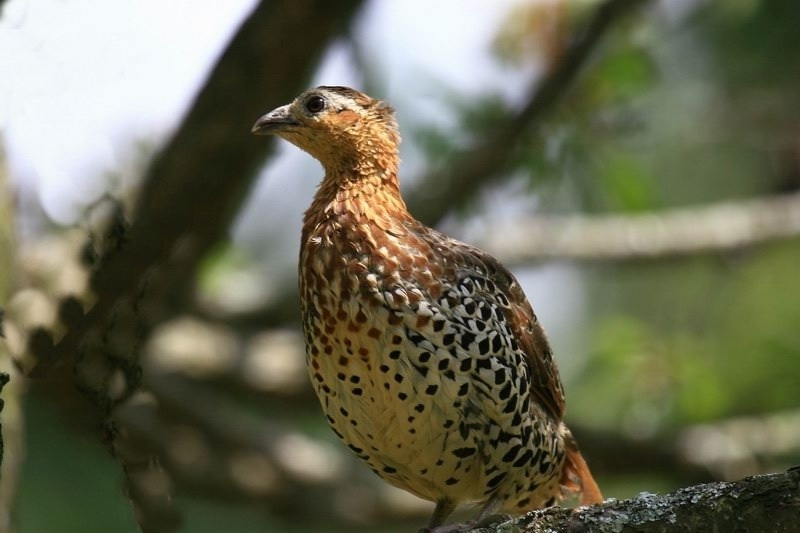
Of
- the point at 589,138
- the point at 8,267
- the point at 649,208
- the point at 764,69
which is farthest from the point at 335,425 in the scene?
the point at 764,69

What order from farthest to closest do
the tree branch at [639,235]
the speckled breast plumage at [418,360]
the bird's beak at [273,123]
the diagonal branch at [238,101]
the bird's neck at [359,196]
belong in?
1. the tree branch at [639,235]
2. the diagonal branch at [238,101]
3. the bird's beak at [273,123]
4. the bird's neck at [359,196]
5. the speckled breast plumage at [418,360]

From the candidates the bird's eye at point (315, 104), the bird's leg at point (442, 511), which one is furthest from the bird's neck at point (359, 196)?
the bird's leg at point (442, 511)

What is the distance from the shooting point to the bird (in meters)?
5.11

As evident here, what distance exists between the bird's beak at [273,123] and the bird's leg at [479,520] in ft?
6.41

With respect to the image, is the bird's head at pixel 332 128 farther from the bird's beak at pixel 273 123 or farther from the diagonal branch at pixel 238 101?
the diagonal branch at pixel 238 101

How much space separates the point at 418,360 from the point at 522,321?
821 mm

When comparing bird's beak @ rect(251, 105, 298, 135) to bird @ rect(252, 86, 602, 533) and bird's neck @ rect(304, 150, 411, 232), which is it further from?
bird's neck @ rect(304, 150, 411, 232)

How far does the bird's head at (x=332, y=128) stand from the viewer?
579cm

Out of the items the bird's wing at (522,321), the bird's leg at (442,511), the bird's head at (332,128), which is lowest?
the bird's leg at (442,511)

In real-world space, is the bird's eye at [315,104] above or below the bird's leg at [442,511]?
above

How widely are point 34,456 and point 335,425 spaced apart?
4.99 meters

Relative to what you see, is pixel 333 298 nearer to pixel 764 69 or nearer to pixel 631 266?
pixel 631 266

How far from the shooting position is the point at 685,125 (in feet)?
35.8

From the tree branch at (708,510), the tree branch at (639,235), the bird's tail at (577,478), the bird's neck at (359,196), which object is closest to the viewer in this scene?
the tree branch at (708,510)
